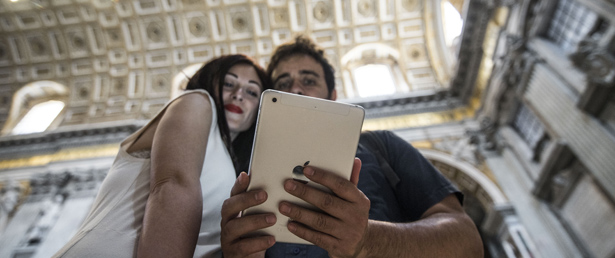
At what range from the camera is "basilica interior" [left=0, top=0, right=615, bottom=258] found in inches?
238

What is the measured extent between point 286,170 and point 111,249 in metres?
0.71

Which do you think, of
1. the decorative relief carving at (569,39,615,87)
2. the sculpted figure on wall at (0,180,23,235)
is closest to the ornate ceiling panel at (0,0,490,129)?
the sculpted figure on wall at (0,180,23,235)

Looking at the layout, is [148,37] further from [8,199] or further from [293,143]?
[293,143]

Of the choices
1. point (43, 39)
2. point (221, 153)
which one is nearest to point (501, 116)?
point (221, 153)

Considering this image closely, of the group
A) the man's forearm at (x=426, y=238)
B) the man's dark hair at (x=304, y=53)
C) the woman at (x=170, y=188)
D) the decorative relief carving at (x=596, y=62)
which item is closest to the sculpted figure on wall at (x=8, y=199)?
the man's dark hair at (x=304, y=53)

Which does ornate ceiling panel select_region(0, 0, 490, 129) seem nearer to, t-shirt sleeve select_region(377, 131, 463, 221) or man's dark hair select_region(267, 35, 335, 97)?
man's dark hair select_region(267, 35, 335, 97)

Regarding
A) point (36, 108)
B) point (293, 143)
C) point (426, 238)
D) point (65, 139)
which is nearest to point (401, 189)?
point (426, 238)

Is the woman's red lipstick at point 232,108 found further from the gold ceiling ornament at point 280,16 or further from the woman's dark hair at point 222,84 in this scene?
the gold ceiling ornament at point 280,16

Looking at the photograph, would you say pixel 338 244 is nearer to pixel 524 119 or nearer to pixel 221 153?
pixel 221 153

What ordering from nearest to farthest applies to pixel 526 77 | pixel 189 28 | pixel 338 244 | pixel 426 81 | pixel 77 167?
pixel 338 244
pixel 526 77
pixel 77 167
pixel 426 81
pixel 189 28

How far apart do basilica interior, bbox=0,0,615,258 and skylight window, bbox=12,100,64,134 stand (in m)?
0.06

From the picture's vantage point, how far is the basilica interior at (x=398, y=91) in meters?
6.04

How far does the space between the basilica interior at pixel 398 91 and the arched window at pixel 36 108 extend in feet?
0.18

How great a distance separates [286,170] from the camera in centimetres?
128
